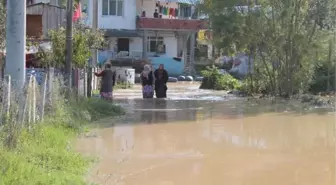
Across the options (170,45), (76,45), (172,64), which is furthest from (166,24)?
(76,45)

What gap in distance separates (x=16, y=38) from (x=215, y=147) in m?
4.45

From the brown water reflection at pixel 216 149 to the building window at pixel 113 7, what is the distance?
2721 cm

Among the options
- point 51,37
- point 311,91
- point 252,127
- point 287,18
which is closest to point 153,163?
point 252,127

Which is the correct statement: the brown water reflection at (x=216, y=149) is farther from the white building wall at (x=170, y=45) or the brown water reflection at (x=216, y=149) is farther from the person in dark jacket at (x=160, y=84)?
the white building wall at (x=170, y=45)

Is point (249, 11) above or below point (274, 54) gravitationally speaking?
above

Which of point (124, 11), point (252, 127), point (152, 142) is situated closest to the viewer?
point (152, 142)

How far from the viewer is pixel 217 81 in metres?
33.0

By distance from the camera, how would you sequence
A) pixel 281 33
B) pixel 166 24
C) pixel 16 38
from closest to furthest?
1. pixel 16 38
2. pixel 281 33
3. pixel 166 24

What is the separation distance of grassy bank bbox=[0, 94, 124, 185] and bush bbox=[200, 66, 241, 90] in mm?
19566

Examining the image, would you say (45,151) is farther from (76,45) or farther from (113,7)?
(113,7)

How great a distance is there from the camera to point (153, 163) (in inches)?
395

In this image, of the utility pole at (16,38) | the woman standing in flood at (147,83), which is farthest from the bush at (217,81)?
the utility pole at (16,38)

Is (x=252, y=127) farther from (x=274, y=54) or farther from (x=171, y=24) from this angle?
(x=171, y=24)

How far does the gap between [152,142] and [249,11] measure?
12.8 m
